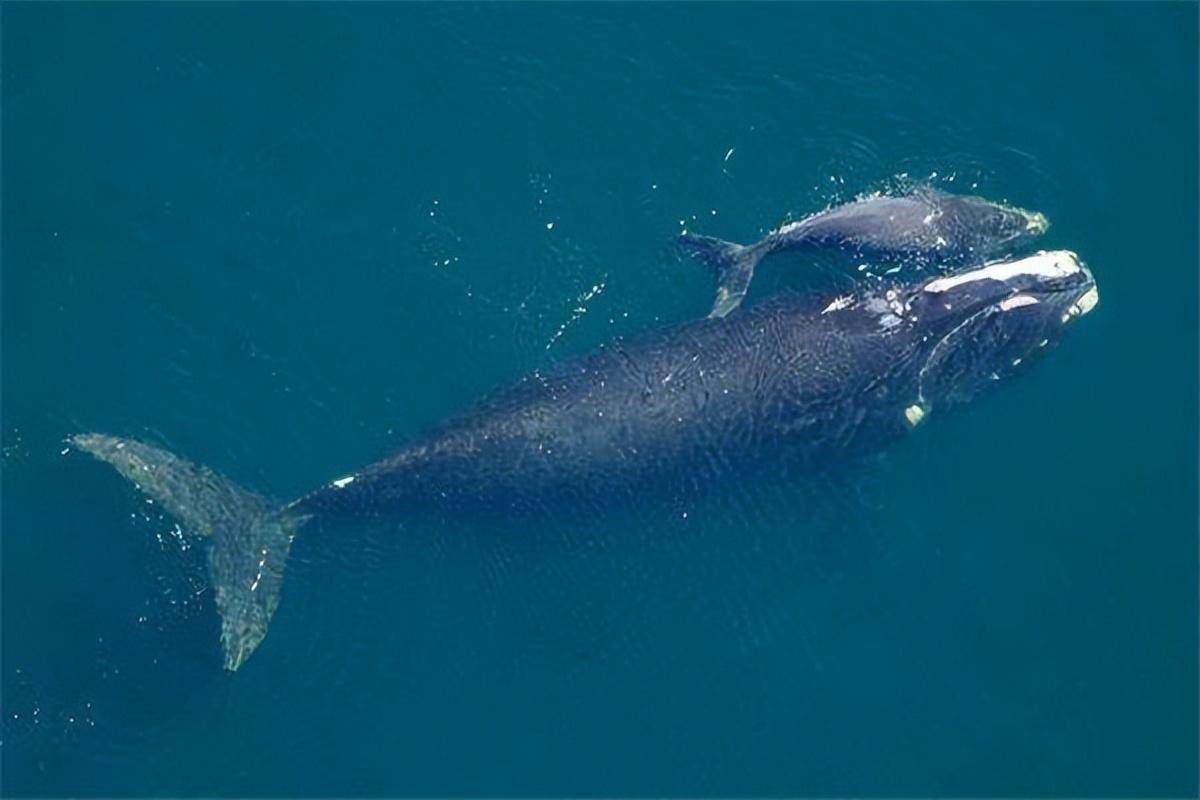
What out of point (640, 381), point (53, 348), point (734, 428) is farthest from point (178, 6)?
point (734, 428)

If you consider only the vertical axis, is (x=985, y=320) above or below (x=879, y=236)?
below

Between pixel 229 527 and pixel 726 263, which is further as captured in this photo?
pixel 726 263

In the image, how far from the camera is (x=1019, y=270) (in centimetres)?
1859

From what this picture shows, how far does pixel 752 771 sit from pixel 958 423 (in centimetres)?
561

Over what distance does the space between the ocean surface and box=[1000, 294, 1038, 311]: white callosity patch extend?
932mm

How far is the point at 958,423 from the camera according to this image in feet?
61.4

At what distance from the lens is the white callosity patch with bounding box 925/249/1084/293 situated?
18.5 meters

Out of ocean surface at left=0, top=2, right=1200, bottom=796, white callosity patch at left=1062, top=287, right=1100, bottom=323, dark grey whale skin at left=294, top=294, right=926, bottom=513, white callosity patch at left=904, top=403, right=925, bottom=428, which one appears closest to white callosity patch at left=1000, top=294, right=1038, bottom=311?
white callosity patch at left=1062, top=287, right=1100, bottom=323

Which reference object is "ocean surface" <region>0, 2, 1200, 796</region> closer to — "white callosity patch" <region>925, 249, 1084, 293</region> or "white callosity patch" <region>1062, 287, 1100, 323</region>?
"white callosity patch" <region>1062, 287, 1100, 323</region>

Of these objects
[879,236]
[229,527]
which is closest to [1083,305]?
[879,236]

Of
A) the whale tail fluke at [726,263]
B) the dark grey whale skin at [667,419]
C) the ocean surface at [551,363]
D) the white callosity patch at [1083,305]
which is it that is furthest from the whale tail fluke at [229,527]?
the white callosity patch at [1083,305]

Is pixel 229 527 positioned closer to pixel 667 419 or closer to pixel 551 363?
pixel 551 363

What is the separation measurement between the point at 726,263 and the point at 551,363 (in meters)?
2.84

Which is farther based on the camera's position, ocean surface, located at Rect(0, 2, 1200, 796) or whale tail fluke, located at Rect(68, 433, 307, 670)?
ocean surface, located at Rect(0, 2, 1200, 796)
